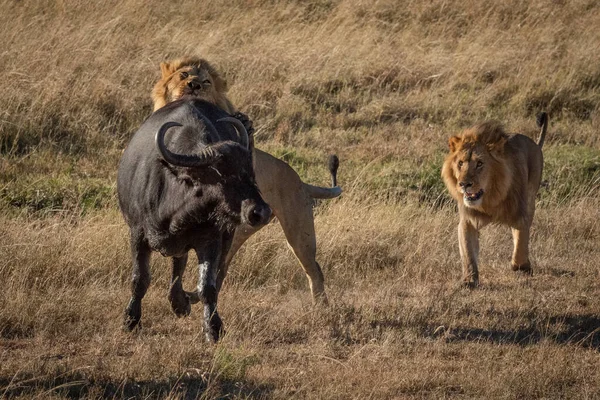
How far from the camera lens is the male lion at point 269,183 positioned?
694cm

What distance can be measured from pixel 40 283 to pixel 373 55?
7998 millimetres

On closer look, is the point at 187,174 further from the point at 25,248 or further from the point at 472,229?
the point at 472,229

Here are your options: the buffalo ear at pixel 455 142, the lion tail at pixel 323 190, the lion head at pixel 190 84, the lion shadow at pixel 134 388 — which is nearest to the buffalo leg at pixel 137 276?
the lion shadow at pixel 134 388

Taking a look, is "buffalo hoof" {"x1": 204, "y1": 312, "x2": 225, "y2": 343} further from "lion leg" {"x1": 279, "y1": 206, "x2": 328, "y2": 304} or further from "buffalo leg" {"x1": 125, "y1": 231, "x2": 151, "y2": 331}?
"lion leg" {"x1": 279, "y1": 206, "x2": 328, "y2": 304}

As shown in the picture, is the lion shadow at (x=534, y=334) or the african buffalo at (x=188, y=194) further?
the lion shadow at (x=534, y=334)

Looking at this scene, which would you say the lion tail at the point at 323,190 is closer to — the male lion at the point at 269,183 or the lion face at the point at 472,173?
the male lion at the point at 269,183

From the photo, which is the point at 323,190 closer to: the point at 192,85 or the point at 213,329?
the point at 192,85

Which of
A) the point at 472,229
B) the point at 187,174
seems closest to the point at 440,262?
the point at 472,229

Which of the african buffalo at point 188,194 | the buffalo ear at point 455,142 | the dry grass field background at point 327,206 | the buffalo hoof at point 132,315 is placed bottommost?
the dry grass field background at point 327,206

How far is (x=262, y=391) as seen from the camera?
5293 millimetres

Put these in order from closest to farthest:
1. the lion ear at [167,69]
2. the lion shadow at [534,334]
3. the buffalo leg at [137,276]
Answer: the buffalo leg at [137,276]
the lion shadow at [534,334]
the lion ear at [167,69]

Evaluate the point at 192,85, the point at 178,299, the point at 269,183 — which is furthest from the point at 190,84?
the point at 178,299

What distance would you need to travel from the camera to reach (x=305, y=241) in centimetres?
731

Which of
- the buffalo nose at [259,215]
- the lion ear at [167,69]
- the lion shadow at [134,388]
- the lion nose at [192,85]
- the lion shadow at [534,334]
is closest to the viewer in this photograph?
the lion shadow at [134,388]
